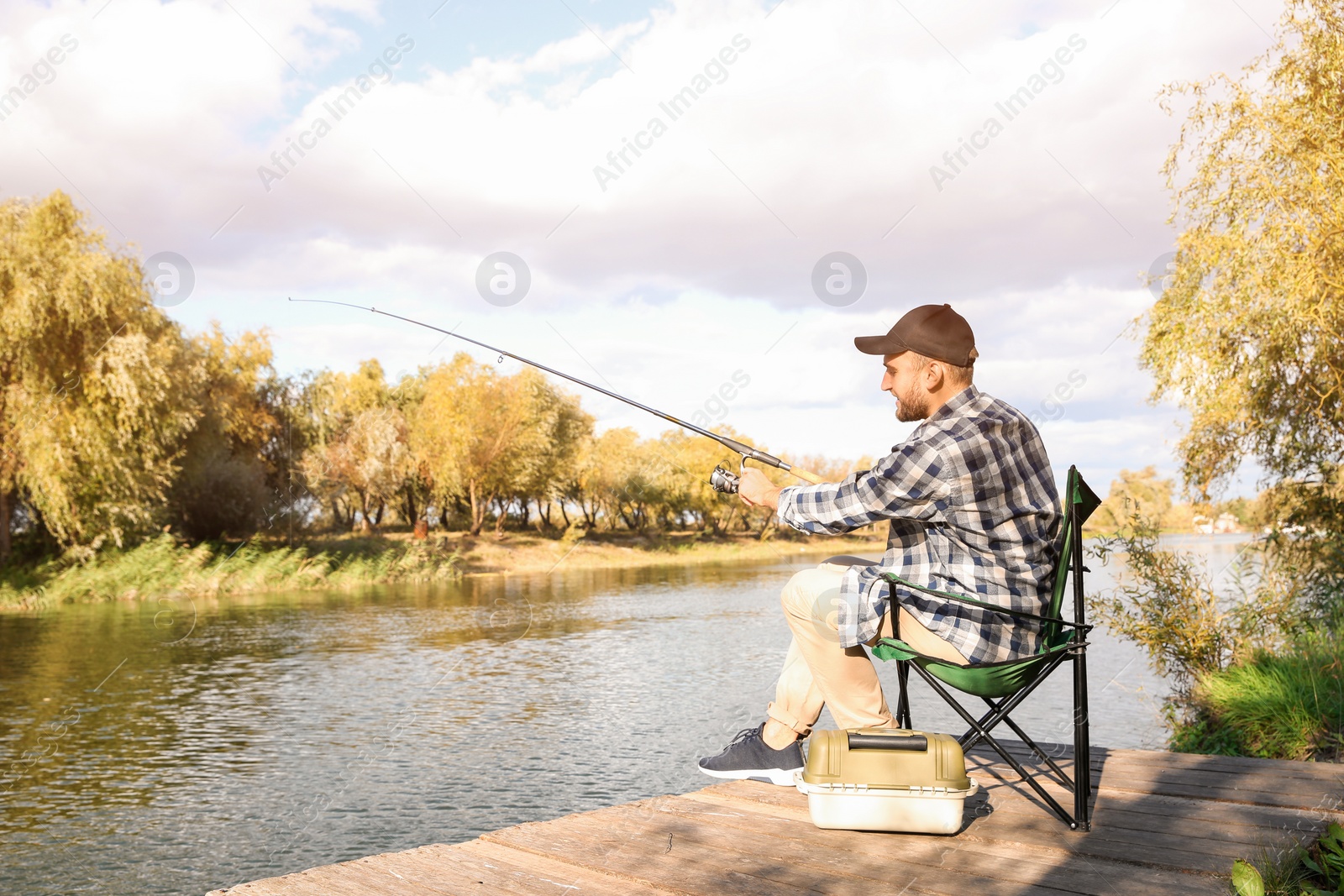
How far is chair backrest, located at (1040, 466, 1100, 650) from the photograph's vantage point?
9.76 ft

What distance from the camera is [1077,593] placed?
3.01m

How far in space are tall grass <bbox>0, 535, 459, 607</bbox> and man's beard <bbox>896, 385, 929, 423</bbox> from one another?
20.7 meters

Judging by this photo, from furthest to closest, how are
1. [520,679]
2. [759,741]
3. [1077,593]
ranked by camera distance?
[520,679] → [759,741] → [1077,593]

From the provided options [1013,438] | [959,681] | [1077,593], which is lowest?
[959,681]

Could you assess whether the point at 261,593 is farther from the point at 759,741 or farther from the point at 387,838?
the point at 759,741

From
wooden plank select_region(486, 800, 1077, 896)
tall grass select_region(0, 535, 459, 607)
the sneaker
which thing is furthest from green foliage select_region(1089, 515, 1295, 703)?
tall grass select_region(0, 535, 459, 607)

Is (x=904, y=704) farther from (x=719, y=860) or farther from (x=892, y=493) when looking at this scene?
(x=719, y=860)

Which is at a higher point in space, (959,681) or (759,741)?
(959,681)

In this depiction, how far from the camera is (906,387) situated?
319 centimetres

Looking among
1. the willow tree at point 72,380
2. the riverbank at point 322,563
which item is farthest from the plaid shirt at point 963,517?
the willow tree at point 72,380

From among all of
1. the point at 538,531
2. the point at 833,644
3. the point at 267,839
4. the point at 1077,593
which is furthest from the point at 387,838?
the point at 538,531

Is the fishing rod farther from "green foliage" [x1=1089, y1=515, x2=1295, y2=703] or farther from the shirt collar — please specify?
"green foliage" [x1=1089, y1=515, x2=1295, y2=703]

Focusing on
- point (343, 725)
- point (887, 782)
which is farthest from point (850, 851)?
point (343, 725)

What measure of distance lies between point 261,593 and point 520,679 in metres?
13.4
